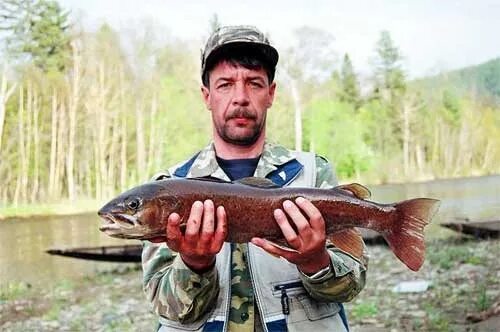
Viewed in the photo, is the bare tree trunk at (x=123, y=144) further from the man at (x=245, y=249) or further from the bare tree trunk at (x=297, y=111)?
the man at (x=245, y=249)

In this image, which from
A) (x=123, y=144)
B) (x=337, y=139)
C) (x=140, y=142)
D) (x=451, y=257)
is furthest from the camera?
(x=337, y=139)

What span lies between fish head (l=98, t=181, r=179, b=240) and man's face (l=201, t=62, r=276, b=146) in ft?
1.09

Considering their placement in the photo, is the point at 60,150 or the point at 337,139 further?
the point at 337,139

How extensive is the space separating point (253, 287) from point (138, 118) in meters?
13.4

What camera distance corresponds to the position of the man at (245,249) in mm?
1596

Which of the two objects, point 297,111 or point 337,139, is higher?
point 297,111

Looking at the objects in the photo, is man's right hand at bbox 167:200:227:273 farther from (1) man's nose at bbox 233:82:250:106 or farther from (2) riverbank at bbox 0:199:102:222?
(2) riverbank at bbox 0:199:102:222

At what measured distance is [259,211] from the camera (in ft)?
5.38

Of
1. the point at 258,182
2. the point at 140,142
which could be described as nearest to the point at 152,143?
the point at 140,142

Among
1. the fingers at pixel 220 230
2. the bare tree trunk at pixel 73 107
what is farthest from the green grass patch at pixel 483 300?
the bare tree trunk at pixel 73 107

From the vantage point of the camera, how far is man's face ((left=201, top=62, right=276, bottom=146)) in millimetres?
1824

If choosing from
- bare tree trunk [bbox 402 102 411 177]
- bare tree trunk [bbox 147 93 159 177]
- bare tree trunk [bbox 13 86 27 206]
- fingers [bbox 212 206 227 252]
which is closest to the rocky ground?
bare tree trunk [bbox 13 86 27 206]

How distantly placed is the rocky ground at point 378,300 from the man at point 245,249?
4.15 m

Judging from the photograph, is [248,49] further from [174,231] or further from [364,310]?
[364,310]
